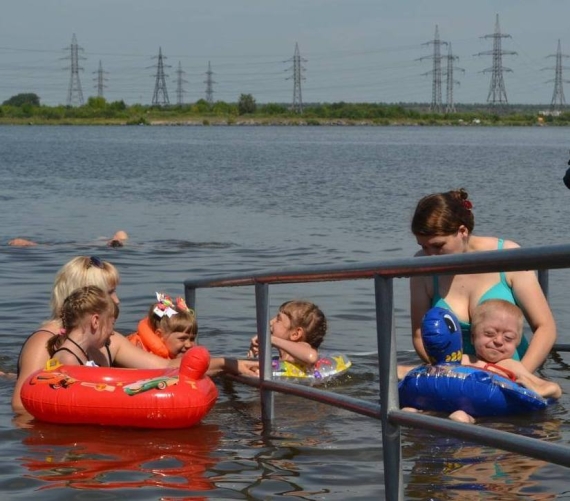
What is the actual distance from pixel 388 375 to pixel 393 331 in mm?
157

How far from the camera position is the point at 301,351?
7.39 m

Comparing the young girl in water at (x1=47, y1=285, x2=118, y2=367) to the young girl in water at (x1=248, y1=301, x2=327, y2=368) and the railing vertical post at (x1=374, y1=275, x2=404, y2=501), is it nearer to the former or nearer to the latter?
the young girl in water at (x1=248, y1=301, x2=327, y2=368)

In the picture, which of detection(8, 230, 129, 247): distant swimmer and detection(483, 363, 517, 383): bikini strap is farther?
detection(8, 230, 129, 247): distant swimmer

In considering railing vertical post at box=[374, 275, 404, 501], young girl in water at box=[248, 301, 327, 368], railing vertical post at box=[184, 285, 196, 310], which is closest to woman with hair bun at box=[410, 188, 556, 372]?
young girl in water at box=[248, 301, 327, 368]

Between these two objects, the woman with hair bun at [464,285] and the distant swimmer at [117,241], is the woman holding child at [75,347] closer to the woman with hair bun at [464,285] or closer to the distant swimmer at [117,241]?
the woman with hair bun at [464,285]

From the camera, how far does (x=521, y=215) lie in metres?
24.7

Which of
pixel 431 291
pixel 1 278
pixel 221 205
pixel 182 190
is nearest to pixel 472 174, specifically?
pixel 182 190

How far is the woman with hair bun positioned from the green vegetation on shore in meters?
126

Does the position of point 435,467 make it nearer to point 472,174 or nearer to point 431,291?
point 431,291

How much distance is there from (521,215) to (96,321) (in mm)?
19447

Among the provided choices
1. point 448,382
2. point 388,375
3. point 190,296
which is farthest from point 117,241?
point 388,375

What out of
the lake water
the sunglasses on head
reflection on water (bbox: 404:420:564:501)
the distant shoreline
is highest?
the distant shoreline

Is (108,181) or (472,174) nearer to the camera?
(108,181)

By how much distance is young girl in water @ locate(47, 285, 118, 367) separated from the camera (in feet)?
20.3
